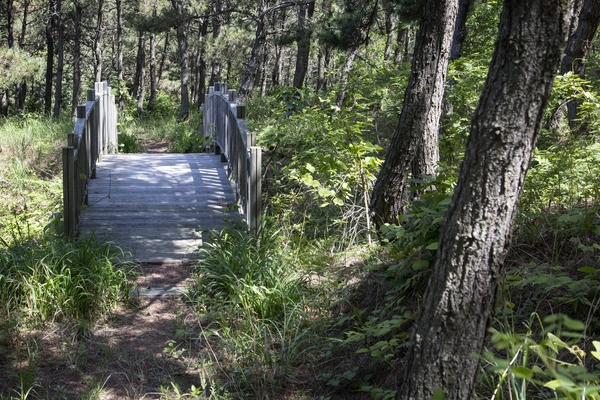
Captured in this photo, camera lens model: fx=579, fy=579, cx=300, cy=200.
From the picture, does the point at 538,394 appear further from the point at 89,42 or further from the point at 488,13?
the point at 89,42

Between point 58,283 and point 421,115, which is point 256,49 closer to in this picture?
point 421,115

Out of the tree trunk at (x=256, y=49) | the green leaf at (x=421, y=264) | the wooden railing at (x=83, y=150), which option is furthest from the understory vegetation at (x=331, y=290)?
the tree trunk at (x=256, y=49)

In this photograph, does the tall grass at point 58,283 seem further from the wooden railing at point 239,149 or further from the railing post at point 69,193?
the wooden railing at point 239,149

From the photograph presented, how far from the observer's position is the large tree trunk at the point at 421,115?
5.59 m

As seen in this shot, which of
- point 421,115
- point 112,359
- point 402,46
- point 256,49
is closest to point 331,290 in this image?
point 112,359

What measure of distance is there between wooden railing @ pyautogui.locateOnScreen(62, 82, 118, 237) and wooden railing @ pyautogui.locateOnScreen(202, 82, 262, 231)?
1.90 m

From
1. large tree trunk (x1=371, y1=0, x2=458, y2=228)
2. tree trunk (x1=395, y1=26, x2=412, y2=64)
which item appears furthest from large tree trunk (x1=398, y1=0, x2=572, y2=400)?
tree trunk (x1=395, y1=26, x2=412, y2=64)

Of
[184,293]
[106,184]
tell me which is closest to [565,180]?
[184,293]

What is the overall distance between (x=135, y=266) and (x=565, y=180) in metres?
4.23

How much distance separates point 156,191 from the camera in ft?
26.5

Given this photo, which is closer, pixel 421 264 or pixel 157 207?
pixel 421 264

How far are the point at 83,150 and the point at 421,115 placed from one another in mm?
4109

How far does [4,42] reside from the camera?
101 feet

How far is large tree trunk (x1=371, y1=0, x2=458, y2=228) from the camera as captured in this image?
5.59 m
